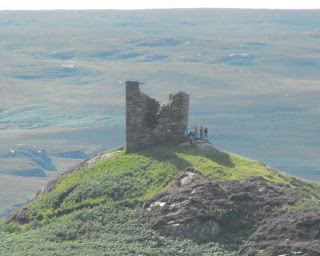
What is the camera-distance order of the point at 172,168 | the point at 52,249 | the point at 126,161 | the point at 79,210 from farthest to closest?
the point at 126,161 < the point at 172,168 < the point at 79,210 < the point at 52,249

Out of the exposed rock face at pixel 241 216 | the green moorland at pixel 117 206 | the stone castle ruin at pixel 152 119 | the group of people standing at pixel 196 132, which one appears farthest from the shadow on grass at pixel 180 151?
the exposed rock face at pixel 241 216

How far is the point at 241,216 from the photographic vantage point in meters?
Answer: 41.8

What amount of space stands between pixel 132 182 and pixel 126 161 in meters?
4.49

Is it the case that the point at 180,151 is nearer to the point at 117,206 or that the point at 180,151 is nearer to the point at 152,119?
the point at 152,119

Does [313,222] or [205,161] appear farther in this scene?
[205,161]

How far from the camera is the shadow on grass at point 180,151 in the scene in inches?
1922

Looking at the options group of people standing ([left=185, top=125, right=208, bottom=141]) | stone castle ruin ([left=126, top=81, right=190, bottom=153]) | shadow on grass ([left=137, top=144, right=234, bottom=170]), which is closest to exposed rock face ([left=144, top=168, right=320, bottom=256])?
shadow on grass ([left=137, top=144, right=234, bottom=170])

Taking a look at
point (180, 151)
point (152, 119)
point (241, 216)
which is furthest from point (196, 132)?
point (241, 216)

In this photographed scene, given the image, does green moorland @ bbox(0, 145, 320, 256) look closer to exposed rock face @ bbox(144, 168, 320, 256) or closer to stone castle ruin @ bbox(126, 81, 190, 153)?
exposed rock face @ bbox(144, 168, 320, 256)

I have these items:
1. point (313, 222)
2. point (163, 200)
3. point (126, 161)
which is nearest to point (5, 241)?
point (163, 200)

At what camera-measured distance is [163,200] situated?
43406mm

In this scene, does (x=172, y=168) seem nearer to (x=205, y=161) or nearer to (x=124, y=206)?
(x=205, y=161)

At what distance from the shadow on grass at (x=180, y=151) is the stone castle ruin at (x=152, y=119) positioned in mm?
789

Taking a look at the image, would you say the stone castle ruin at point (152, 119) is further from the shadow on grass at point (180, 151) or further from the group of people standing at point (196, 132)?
the shadow on grass at point (180, 151)
